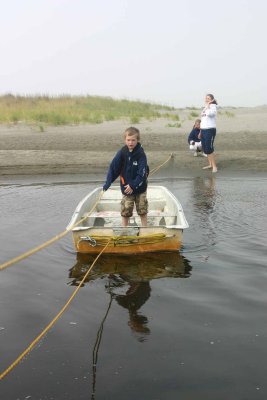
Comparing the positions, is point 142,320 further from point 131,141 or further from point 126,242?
point 131,141

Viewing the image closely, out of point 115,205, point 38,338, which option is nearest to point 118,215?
point 115,205

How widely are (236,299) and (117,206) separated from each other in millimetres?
4035

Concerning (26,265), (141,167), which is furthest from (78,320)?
(141,167)

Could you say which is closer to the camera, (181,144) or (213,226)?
(213,226)

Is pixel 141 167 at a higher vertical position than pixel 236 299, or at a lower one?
higher

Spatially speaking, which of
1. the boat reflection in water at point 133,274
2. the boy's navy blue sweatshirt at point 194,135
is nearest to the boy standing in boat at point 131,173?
the boat reflection in water at point 133,274

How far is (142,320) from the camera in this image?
4.50m

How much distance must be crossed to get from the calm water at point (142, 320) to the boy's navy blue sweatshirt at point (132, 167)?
108cm

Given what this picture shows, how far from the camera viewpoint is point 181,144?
59.4 ft

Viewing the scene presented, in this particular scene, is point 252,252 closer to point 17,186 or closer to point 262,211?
point 262,211

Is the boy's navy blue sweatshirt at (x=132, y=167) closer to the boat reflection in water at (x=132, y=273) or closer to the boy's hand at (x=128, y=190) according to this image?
the boy's hand at (x=128, y=190)

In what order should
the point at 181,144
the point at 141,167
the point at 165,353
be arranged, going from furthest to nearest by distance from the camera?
the point at 181,144
the point at 141,167
the point at 165,353

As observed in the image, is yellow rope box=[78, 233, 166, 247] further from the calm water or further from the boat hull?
the calm water

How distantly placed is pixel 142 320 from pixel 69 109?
22.4 m
